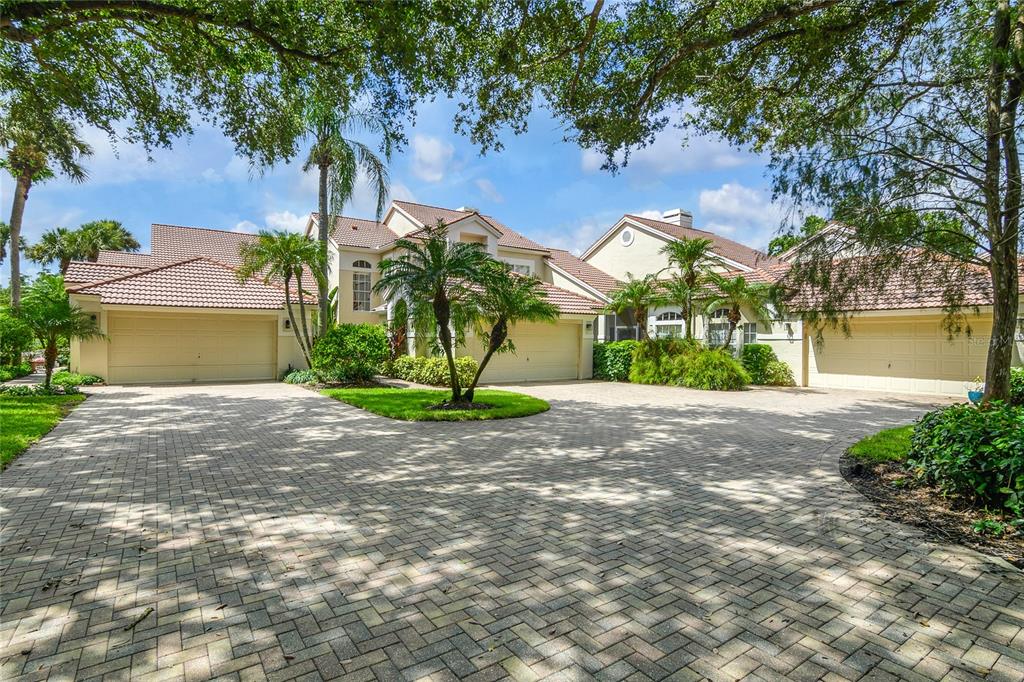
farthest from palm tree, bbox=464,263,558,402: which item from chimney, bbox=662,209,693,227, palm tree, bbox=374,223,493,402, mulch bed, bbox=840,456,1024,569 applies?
chimney, bbox=662,209,693,227

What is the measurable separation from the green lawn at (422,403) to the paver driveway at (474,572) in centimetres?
331

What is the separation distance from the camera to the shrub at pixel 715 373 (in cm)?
1725

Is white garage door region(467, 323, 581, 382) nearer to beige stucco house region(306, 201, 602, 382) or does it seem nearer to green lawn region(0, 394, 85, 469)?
beige stucco house region(306, 201, 602, 382)

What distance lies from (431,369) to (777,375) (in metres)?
12.3

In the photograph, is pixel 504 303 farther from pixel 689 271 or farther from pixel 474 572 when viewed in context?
pixel 689 271

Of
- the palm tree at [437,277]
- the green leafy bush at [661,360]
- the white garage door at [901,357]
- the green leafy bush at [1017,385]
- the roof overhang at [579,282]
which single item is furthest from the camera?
the roof overhang at [579,282]

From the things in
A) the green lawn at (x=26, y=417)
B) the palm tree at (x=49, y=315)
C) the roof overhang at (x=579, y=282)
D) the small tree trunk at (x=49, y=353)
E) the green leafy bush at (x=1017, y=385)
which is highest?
the roof overhang at (x=579, y=282)

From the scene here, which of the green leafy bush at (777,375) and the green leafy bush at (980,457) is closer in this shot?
the green leafy bush at (980,457)

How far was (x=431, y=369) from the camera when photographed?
18234 millimetres

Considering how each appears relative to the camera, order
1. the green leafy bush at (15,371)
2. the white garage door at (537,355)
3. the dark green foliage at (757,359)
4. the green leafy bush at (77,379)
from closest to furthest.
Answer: the green leafy bush at (77,379), the green leafy bush at (15,371), the dark green foliage at (757,359), the white garage door at (537,355)

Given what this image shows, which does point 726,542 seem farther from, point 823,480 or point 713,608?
point 823,480

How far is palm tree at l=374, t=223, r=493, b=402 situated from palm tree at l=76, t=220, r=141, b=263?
3484 cm

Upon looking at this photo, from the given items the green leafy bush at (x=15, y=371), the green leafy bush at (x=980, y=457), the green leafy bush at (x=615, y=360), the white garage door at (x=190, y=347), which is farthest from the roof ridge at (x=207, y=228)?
the green leafy bush at (x=980, y=457)

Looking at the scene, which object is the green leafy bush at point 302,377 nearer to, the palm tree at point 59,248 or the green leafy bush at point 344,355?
the green leafy bush at point 344,355
